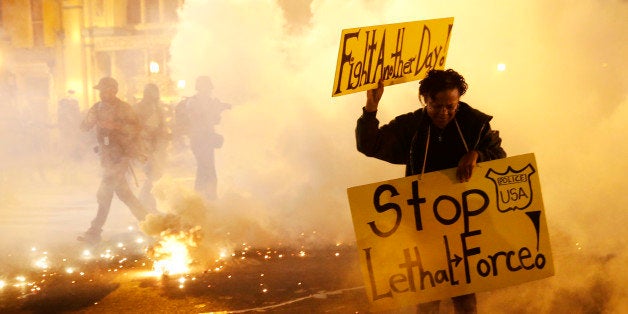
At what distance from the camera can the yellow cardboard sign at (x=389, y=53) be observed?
4289 millimetres

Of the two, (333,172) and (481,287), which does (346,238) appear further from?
(481,287)

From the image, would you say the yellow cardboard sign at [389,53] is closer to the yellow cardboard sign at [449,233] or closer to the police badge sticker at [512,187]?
the yellow cardboard sign at [449,233]

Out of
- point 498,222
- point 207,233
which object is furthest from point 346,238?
point 498,222

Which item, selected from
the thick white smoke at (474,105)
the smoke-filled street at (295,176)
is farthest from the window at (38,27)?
the thick white smoke at (474,105)

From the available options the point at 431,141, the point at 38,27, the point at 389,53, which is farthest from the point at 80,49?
the point at 431,141

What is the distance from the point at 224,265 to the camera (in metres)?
7.26

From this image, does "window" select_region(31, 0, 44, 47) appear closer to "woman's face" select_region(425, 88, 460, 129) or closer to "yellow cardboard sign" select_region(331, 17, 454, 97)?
"yellow cardboard sign" select_region(331, 17, 454, 97)

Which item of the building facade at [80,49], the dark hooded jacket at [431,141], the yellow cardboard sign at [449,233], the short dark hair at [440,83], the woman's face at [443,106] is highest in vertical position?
the building facade at [80,49]

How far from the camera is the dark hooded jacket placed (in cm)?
410

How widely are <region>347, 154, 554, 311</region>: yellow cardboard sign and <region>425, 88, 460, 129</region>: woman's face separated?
0.26 meters

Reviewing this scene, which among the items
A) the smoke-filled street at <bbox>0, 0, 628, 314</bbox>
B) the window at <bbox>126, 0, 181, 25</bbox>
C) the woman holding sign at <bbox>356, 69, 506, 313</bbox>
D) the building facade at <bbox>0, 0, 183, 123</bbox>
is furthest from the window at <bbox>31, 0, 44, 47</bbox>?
the woman holding sign at <bbox>356, 69, 506, 313</bbox>

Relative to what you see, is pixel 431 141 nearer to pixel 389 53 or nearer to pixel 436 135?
pixel 436 135

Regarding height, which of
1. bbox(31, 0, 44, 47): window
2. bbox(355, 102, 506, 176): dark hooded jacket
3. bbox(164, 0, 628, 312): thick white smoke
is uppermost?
bbox(31, 0, 44, 47): window

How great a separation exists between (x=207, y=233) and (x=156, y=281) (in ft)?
4.69
